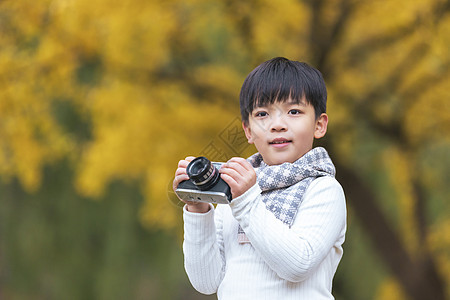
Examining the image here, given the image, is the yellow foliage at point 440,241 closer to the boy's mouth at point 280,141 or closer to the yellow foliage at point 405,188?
the yellow foliage at point 405,188

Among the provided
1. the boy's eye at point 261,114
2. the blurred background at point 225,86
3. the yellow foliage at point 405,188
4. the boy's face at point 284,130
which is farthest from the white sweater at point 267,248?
the yellow foliage at point 405,188

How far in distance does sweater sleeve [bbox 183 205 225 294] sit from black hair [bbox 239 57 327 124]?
29 cm

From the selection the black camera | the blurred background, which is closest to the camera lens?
the black camera

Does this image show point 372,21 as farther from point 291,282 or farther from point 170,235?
point 170,235

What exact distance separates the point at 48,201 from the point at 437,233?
17.7ft

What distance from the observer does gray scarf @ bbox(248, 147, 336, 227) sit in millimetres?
1369

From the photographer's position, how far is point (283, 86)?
1.46 m

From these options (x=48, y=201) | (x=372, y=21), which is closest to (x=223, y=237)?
(x=372, y=21)

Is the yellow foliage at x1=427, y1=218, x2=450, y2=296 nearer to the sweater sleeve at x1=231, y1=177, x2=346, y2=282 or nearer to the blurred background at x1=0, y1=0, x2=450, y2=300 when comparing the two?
the blurred background at x1=0, y1=0, x2=450, y2=300

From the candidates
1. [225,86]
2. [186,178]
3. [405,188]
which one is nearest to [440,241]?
[405,188]

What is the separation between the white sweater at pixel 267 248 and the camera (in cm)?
127

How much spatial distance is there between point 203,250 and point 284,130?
0.35m

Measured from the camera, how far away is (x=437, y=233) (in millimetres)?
5656

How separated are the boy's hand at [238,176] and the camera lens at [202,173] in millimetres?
24
